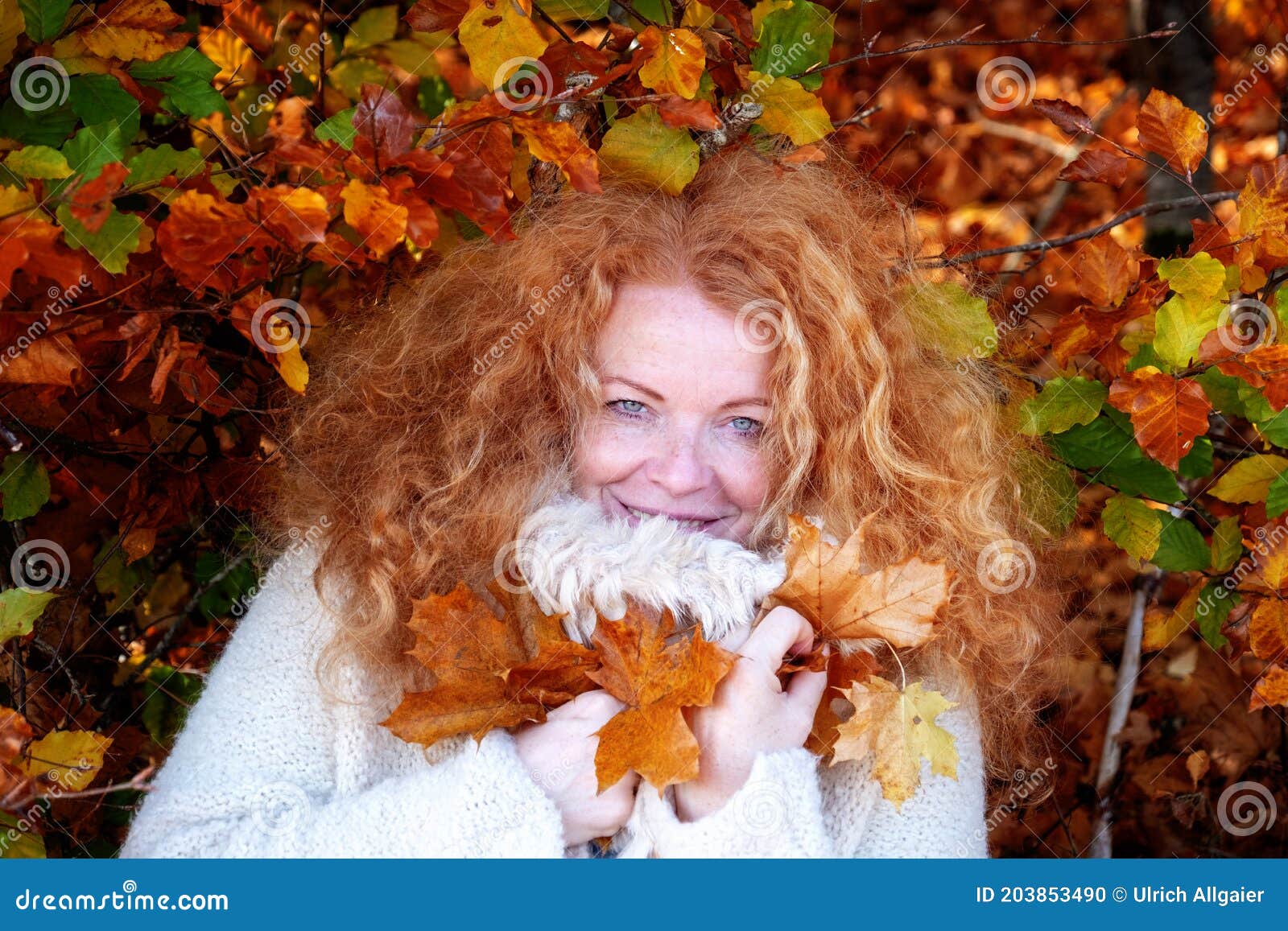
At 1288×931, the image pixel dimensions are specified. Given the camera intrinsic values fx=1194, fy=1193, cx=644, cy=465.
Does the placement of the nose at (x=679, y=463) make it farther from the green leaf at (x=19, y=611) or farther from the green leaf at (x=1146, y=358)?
the green leaf at (x=19, y=611)

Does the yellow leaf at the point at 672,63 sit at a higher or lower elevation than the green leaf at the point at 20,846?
higher

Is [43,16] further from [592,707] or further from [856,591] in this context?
[856,591]

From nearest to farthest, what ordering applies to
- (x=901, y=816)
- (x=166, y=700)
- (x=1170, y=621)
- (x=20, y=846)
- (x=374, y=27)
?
(x=20, y=846) → (x=901, y=816) → (x=1170, y=621) → (x=374, y=27) → (x=166, y=700)

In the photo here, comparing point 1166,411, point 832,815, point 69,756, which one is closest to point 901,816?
point 832,815

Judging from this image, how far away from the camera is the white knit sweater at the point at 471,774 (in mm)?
1775

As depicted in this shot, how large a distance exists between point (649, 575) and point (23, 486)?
110 cm

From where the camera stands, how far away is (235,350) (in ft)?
7.94

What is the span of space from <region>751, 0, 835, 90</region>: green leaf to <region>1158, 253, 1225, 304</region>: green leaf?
68cm

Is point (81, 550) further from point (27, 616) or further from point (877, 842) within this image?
point (877, 842)

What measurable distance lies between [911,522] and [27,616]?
1.45m

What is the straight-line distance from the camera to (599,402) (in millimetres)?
2025

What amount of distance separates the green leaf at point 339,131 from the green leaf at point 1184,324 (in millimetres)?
1269

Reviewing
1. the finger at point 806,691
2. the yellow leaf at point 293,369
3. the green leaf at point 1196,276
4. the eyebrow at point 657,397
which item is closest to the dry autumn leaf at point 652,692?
the finger at point 806,691
